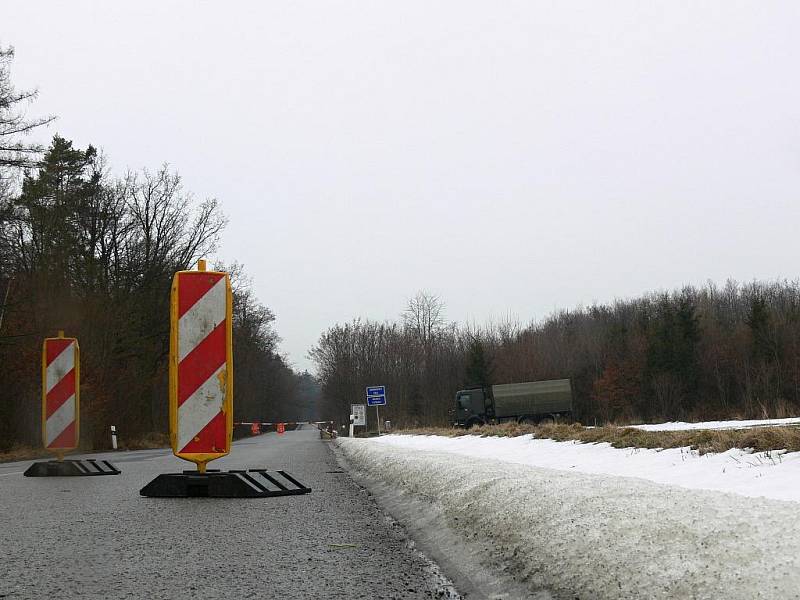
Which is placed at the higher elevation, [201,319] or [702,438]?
[201,319]

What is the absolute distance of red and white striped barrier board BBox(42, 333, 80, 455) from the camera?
10.9m

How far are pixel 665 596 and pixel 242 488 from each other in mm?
5539

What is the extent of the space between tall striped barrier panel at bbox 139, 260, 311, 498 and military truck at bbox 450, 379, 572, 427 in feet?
143

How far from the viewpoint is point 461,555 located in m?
4.20

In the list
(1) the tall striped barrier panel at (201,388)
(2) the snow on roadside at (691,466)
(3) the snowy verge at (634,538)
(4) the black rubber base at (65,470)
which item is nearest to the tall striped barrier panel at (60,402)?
(4) the black rubber base at (65,470)

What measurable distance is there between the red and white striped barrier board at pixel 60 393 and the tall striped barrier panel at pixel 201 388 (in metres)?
4.08

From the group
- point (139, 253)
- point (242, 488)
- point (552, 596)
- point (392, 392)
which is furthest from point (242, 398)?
point (552, 596)

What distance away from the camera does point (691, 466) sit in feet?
23.6

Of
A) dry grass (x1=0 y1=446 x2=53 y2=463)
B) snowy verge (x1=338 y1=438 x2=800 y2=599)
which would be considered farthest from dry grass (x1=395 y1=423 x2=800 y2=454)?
dry grass (x1=0 y1=446 x2=53 y2=463)

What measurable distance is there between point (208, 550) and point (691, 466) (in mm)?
4611

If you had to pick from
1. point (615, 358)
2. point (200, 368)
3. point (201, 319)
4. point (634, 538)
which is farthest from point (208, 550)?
point (615, 358)

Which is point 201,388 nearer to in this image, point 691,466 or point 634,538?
point 691,466

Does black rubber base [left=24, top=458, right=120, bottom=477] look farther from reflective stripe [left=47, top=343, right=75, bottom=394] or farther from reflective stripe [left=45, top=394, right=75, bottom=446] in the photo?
reflective stripe [left=47, top=343, right=75, bottom=394]

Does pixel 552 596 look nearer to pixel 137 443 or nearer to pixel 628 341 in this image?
pixel 137 443
